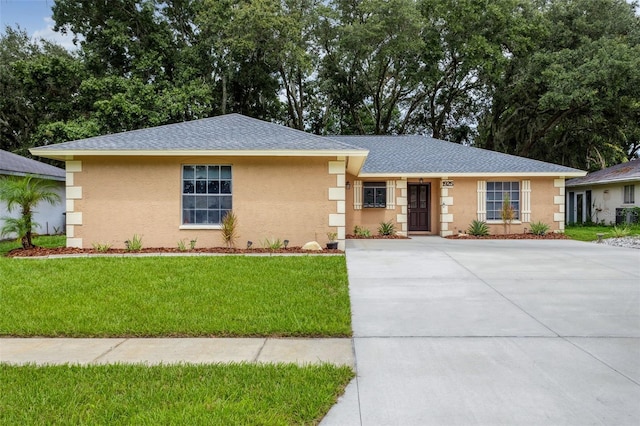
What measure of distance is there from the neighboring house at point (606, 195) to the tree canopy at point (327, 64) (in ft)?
13.0

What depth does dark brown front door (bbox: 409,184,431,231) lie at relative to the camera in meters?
17.0

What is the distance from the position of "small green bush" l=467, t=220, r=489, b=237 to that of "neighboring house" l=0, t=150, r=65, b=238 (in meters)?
15.8

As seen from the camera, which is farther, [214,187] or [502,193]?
[502,193]

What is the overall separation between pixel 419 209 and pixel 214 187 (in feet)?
30.5

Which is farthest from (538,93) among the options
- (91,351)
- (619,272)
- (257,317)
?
Answer: (91,351)

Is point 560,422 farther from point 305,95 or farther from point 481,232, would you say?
point 305,95

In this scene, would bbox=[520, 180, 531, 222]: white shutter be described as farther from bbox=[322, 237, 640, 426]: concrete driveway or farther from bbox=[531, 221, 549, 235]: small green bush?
bbox=[322, 237, 640, 426]: concrete driveway

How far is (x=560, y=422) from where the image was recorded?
2840 mm

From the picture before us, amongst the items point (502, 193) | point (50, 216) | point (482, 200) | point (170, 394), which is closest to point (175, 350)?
point (170, 394)

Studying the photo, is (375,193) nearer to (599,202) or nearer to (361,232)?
(361,232)

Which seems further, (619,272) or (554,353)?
(619,272)

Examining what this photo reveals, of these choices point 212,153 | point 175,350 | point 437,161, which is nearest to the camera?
point 175,350

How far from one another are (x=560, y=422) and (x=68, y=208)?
452 inches

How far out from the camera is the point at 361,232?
51.0 ft
